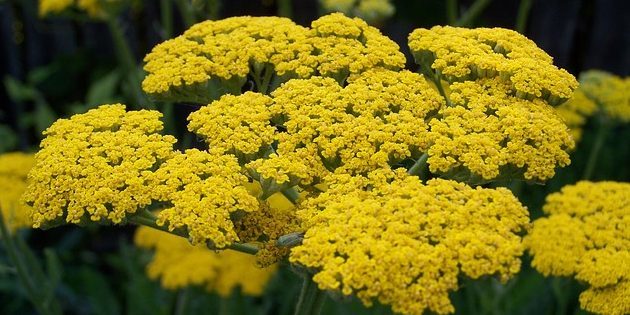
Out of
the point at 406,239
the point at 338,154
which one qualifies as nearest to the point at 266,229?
the point at 338,154

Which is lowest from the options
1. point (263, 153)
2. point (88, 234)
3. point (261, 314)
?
point (88, 234)

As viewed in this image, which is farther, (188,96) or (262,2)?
(262,2)

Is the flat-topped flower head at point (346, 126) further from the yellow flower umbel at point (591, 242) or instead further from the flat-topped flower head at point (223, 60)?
the yellow flower umbel at point (591, 242)

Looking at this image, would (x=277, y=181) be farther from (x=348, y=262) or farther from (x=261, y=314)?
(x=261, y=314)

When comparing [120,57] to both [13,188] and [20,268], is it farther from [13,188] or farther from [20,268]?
[20,268]

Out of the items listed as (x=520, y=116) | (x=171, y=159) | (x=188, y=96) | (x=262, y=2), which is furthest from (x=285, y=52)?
(x=262, y=2)

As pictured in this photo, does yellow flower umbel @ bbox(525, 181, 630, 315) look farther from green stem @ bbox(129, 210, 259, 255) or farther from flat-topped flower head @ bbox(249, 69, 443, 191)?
green stem @ bbox(129, 210, 259, 255)

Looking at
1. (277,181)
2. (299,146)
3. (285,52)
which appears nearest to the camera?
(277,181)
